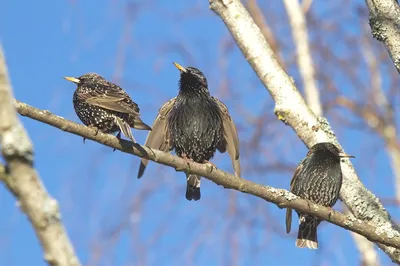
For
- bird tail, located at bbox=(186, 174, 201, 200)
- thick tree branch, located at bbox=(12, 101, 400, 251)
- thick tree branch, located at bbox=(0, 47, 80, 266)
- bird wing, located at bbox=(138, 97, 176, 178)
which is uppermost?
bird wing, located at bbox=(138, 97, 176, 178)

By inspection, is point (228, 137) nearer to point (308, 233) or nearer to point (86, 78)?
point (308, 233)

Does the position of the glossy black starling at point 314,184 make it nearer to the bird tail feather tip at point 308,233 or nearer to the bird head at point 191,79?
the bird tail feather tip at point 308,233

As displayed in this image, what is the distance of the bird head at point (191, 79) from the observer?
574 centimetres

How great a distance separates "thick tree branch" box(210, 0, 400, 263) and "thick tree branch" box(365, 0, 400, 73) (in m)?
0.85

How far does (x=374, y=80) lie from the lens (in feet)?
33.7

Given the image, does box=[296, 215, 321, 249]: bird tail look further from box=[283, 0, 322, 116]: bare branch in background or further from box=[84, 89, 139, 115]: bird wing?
box=[283, 0, 322, 116]: bare branch in background

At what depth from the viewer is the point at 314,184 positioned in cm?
563

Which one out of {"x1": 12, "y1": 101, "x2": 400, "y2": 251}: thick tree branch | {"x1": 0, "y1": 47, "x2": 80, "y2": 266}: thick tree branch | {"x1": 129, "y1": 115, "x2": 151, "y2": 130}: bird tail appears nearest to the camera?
{"x1": 0, "y1": 47, "x2": 80, "y2": 266}: thick tree branch

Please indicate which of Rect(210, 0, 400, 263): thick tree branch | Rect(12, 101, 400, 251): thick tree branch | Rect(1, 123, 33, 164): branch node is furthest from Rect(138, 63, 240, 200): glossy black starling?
Rect(1, 123, 33, 164): branch node

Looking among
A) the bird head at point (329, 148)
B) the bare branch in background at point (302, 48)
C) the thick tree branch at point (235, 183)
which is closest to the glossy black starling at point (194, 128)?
the bird head at point (329, 148)

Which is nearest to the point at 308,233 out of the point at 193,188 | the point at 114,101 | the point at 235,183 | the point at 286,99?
the point at 193,188

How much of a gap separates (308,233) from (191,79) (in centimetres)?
148

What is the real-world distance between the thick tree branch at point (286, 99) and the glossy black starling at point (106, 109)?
0.79 metres

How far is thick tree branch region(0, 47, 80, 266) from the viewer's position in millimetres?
1339
